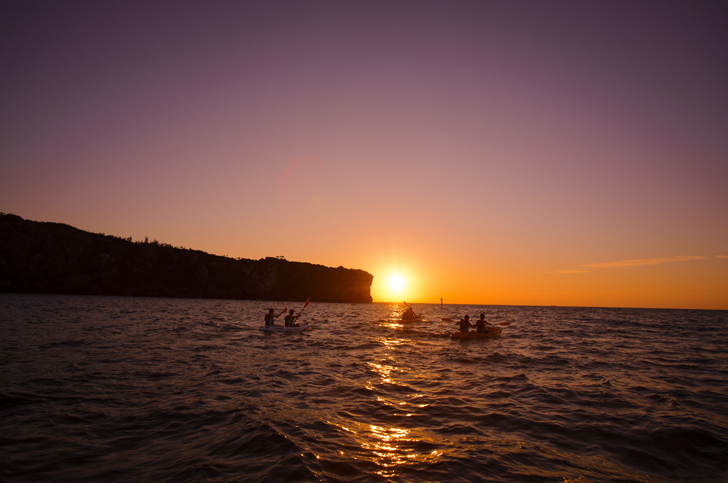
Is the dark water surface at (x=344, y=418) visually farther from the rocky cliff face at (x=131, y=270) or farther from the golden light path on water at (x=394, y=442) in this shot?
the rocky cliff face at (x=131, y=270)

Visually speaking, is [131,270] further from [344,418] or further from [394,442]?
[394,442]

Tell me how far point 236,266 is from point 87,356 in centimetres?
10721

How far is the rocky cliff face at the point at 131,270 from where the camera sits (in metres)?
79.6

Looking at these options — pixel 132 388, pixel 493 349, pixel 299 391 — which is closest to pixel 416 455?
pixel 299 391

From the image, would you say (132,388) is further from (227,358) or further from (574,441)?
(574,441)

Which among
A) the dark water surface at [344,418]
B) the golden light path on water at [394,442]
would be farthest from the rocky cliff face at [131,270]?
the golden light path on water at [394,442]

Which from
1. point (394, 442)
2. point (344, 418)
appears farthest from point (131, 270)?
point (394, 442)

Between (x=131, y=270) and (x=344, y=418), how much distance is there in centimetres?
10809

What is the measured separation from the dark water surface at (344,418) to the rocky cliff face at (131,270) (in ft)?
292

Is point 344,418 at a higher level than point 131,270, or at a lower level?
lower

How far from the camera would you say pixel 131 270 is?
95.2 metres

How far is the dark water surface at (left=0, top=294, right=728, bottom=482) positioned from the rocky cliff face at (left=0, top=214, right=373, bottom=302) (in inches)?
3506

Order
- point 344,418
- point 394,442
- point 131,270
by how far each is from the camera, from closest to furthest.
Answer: point 394,442 < point 344,418 < point 131,270

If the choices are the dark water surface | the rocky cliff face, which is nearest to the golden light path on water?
the dark water surface
